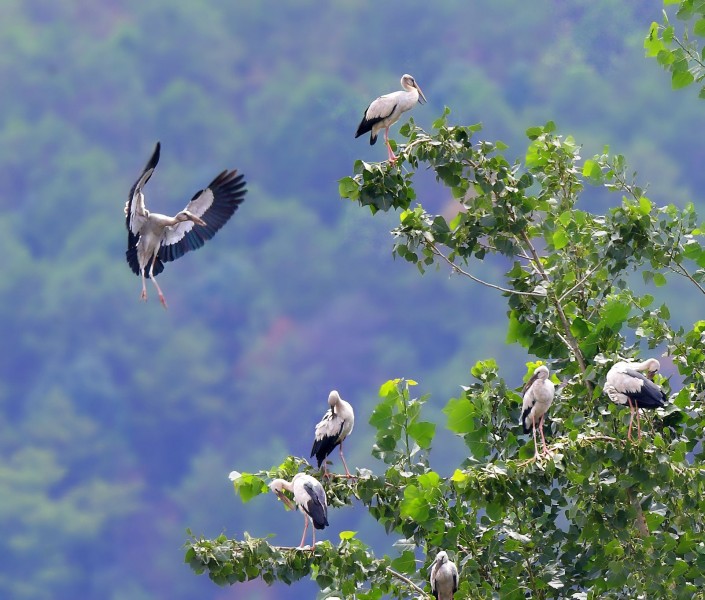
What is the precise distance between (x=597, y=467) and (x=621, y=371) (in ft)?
2.42

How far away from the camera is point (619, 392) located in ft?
27.9

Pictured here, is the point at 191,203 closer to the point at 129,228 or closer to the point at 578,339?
the point at 129,228

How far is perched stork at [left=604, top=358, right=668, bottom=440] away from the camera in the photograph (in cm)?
841

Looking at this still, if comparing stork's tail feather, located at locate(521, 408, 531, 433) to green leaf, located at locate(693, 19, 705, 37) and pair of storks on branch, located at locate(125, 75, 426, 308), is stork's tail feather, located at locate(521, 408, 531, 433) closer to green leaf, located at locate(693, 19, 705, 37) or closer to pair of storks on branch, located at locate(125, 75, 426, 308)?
green leaf, located at locate(693, 19, 705, 37)

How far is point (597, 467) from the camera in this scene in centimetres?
833

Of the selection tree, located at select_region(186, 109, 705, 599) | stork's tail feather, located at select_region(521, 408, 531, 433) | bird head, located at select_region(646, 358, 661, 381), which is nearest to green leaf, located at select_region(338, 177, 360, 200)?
tree, located at select_region(186, 109, 705, 599)

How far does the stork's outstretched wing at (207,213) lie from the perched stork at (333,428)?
8.18 ft

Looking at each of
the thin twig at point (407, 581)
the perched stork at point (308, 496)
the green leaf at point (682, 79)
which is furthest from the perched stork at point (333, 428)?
the green leaf at point (682, 79)

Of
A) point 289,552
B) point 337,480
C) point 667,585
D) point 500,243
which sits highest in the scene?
point 500,243

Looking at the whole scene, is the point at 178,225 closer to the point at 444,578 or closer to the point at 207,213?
the point at 207,213

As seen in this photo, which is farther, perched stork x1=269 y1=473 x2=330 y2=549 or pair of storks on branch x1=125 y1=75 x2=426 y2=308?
pair of storks on branch x1=125 y1=75 x2=426 y2=308

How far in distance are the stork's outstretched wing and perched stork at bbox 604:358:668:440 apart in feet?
16.1

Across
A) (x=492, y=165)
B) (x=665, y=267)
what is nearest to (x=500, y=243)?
(x=492, y=165)

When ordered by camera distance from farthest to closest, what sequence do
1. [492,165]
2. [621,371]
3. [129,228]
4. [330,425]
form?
1. [129,228]
2. [330,425]
3. [492,165]
4. [621,371]
